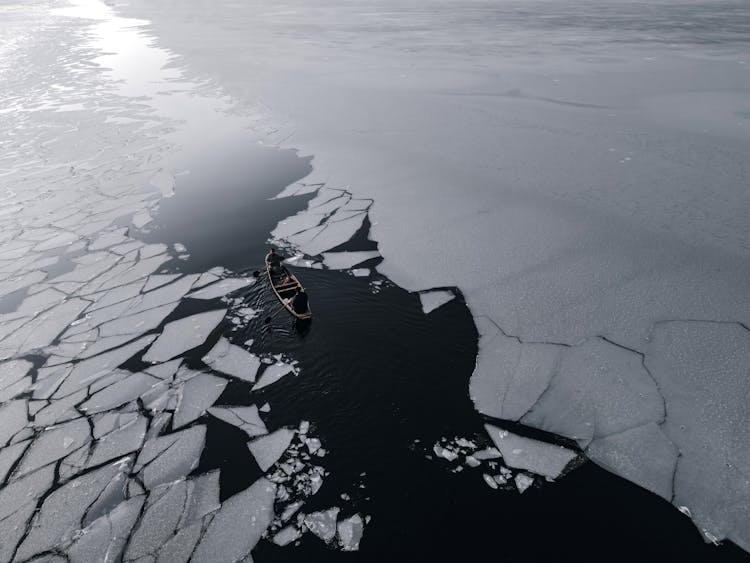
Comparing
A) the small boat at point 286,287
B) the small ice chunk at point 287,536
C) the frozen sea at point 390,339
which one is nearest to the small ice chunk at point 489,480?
the frozen sea at point 390,339

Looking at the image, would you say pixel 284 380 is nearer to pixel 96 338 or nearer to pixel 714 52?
pixel 96 338

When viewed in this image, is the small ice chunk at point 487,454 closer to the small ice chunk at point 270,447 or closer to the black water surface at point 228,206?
the small ice chunk at point 270,447

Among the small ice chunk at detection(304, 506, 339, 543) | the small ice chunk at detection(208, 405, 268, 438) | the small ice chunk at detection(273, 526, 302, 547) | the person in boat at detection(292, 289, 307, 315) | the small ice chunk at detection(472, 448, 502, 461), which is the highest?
the person in boat at detection(292, 289, 307, 315)

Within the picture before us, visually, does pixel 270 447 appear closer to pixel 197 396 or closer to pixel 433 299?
pixel 197 396

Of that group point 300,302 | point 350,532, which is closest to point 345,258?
point 300,302

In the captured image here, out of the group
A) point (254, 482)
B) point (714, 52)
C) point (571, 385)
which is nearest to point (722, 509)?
point (571, 385)

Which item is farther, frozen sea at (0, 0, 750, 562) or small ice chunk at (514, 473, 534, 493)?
small ice chunk at (514, 473, 534, 493)

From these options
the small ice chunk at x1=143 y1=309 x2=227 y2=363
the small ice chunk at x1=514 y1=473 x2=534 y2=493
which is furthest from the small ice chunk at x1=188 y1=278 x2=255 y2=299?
the small ice chunk at x1=514 y1=473 x2=534 y2=493

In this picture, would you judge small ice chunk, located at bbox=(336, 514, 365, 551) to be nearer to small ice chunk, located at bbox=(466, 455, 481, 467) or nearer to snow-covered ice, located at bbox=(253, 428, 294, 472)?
snow-covered ice, located at bbox=(253, 428, 294, 472)
